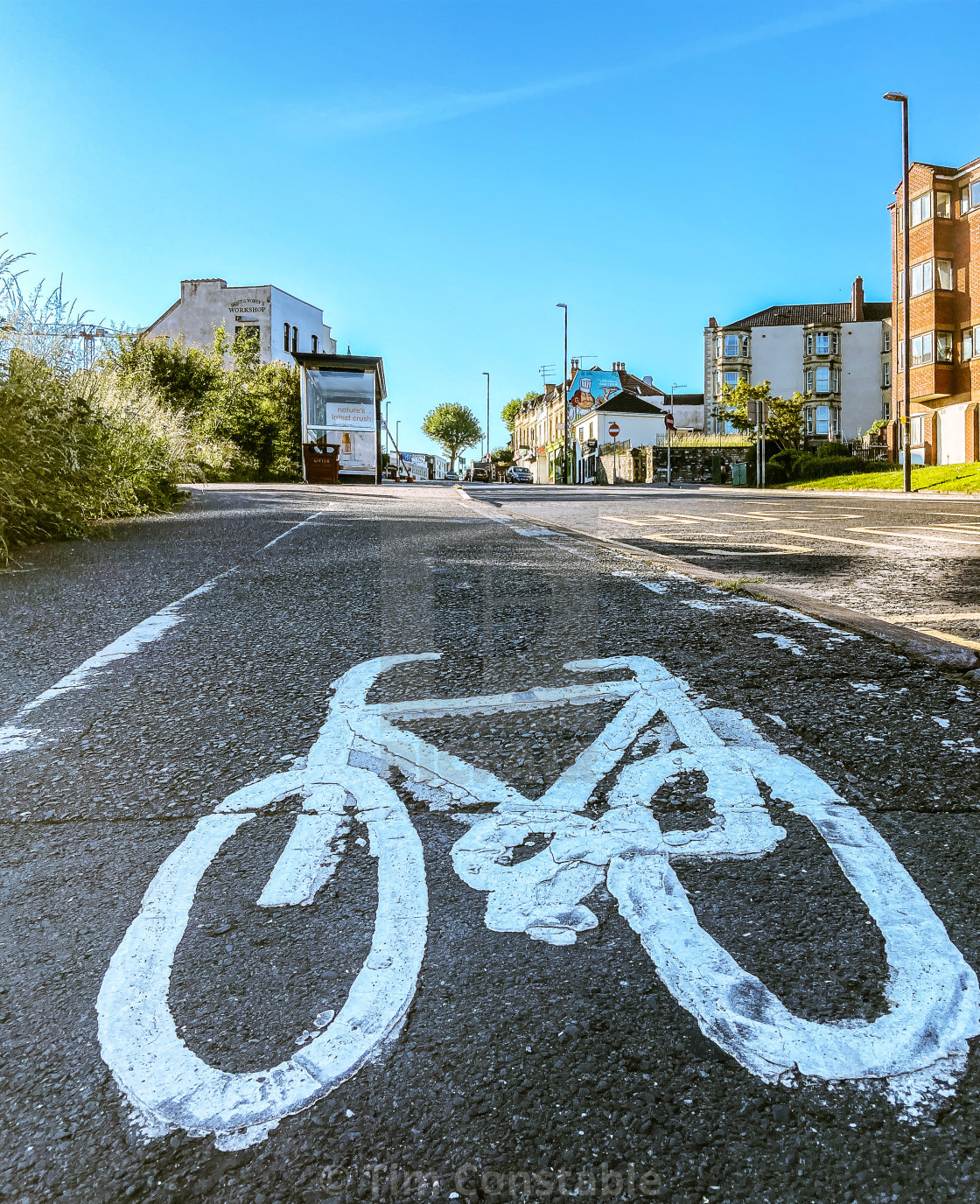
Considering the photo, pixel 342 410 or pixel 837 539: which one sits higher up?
pixel 342 410

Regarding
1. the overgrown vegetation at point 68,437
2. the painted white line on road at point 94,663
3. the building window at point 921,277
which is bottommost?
the painted white line on road at point 94,663

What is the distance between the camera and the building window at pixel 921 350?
119ft

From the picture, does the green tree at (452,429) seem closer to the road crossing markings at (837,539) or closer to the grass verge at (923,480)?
the grass verge at (923,480)

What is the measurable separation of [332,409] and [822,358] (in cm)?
4717

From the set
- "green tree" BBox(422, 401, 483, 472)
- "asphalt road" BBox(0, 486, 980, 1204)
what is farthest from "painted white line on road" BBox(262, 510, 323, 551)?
"green tree" BBox(422, 401, 483, 472)

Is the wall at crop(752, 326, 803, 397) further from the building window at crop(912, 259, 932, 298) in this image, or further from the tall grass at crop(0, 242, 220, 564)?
the tall grass at crop(0, 242, 220, 564)

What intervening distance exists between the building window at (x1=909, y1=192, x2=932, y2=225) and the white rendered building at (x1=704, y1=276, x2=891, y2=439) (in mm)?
26149

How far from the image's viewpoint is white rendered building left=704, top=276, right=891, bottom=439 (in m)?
65.4

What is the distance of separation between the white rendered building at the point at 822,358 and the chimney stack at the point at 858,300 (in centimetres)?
7

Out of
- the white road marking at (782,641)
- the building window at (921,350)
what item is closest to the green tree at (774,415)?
the building window at (921,350)

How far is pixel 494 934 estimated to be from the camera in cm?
151

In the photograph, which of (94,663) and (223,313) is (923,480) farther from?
(223,313)

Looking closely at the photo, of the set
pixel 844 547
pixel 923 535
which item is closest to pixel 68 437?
pixel 844 547

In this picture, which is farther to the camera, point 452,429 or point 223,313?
point 452,429
